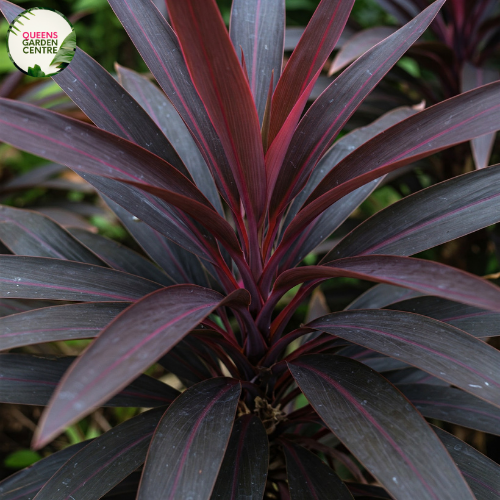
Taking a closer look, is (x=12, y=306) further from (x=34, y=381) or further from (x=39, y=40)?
(x=39, y=40)

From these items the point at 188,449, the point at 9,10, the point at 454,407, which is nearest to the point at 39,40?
the point at 9,10

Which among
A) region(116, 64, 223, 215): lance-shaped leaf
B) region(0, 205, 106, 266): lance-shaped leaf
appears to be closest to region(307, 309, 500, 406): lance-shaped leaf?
region(116, 64, 223, 215): lance-shaped leaf

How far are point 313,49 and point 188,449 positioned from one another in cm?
52

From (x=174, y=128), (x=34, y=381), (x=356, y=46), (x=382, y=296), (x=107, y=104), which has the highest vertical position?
(x=356, y=46)

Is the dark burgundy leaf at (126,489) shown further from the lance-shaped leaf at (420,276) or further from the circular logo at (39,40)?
the circular logo at (39,40)

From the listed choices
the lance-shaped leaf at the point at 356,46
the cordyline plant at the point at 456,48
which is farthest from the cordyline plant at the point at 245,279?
the cordyline plant at the point at 456,48

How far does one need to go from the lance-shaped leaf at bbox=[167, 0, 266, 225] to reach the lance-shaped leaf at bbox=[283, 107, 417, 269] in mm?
187

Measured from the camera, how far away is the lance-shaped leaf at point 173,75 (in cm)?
64

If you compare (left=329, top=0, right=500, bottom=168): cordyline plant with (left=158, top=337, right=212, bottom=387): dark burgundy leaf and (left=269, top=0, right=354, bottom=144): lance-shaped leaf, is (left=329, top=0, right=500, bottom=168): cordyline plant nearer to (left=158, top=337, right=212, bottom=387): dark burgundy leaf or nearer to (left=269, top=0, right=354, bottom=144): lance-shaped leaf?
(left=269, top=0, right=354, bottom=144): lance-shaped leaf

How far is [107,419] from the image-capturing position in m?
1.84

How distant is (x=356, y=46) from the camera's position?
1096 mm

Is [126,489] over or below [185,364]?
below

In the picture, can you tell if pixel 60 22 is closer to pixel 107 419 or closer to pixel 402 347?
pixel 402 347

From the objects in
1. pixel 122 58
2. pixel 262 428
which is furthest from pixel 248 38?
pixel 122 58
